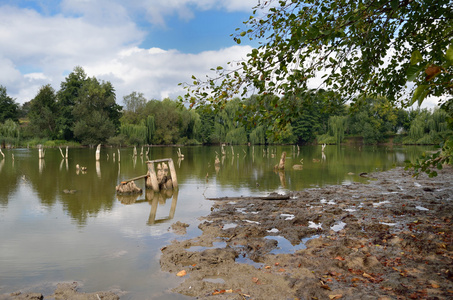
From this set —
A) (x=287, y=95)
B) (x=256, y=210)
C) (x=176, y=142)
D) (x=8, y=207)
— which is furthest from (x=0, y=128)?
(x=287, y=95)

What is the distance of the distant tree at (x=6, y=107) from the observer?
242 ft

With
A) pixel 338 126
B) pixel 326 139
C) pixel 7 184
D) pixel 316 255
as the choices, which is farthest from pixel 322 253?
pixel 326 139

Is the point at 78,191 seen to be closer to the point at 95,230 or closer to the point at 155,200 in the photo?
the point at 155,200

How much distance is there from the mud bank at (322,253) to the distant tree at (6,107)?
80.3 meters

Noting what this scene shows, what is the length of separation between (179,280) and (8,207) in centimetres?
Result: 1060

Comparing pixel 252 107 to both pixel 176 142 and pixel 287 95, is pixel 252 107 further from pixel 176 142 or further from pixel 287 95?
pixel 176 142

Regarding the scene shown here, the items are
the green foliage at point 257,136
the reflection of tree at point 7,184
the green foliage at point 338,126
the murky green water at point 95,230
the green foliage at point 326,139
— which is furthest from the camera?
the green foliage at point 326,139

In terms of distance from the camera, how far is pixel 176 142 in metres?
73.0

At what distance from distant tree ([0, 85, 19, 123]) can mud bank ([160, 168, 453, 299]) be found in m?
80.3

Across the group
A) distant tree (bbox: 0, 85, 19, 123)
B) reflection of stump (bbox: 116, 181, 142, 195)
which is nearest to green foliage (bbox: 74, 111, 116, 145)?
distant tree (bbox: 0, 85, 19, 123)

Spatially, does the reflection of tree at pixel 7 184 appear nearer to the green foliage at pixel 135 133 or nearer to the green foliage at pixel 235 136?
the green foliage at pixel 135 133

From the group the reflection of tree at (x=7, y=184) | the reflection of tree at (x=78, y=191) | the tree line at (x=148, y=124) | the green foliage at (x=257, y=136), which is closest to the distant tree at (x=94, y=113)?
the tree line at (x=148, y=124)

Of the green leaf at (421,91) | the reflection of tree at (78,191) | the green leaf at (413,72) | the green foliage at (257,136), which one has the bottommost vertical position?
the reflection of tree at (78,191)

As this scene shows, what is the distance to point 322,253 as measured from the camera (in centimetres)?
644
